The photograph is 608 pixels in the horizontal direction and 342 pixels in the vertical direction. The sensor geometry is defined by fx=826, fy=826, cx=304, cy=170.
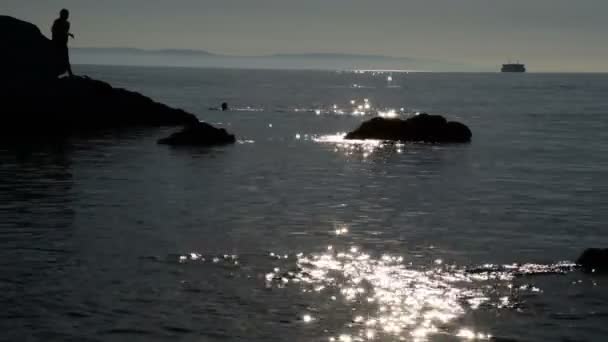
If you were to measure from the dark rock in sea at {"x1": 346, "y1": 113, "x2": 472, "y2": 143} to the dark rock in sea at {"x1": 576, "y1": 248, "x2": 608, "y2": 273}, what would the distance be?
1361 inches

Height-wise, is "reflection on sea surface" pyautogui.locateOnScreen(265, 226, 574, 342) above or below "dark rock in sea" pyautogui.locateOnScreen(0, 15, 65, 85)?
below

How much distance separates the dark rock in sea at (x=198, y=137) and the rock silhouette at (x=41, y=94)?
244mm

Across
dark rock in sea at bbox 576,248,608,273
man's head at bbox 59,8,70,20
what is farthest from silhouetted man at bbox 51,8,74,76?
dark rock in sea at bbox 576,248,608,273

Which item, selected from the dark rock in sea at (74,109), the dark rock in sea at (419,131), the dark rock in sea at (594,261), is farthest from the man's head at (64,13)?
the dark rock in sea at (594,261)

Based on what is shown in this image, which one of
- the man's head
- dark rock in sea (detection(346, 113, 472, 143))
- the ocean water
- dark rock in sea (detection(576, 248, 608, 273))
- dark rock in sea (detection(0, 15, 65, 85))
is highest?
the man's head

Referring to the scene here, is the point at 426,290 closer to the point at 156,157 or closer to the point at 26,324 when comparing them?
the point at 26,324

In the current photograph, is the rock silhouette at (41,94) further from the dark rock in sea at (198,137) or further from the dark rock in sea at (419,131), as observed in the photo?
the dark rock in sea at (419,131)

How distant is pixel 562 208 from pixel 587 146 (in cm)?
2872

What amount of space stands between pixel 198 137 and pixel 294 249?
1120 inches

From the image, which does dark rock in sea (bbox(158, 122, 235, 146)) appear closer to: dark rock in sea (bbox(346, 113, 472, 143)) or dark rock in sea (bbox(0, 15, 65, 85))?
dark rock in sea (bbox(346, 113, 472, 143))

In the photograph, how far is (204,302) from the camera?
47.6ft

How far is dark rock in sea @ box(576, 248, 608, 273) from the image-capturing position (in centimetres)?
1753

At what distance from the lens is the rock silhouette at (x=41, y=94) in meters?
51.7

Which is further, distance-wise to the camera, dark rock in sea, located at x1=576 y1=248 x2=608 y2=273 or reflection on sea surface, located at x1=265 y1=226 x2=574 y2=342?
dark rock in sea, located at x1=576 y1=248 x2=608 y2=273
